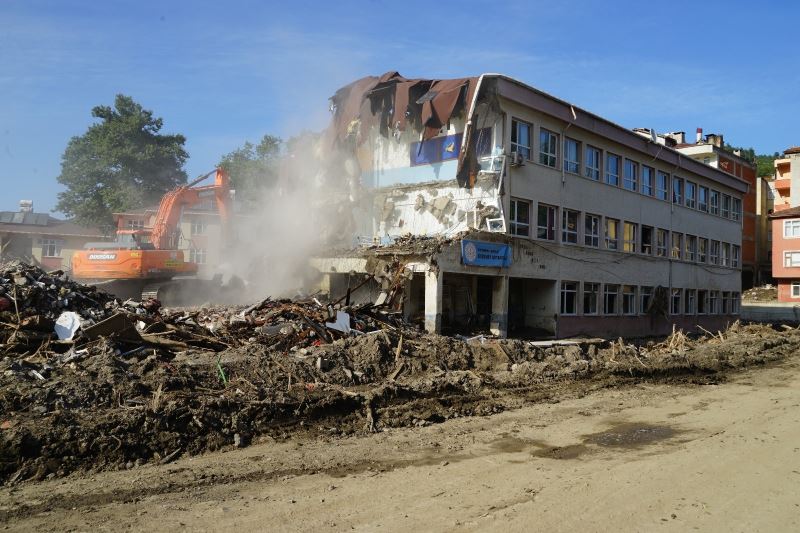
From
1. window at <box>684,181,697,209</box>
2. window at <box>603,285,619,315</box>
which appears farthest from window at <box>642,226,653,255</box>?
window at <box>684,181,697,209</box>

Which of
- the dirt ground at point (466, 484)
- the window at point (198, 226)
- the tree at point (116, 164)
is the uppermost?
the tree at point (116, 164)

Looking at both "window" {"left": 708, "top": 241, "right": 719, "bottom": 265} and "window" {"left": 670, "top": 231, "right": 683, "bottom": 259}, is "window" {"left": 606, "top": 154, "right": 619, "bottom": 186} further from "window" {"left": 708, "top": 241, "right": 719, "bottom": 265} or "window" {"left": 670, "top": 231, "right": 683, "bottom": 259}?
"window" {"left": 708, "top": 241, "right": 719, "bottom": 265}

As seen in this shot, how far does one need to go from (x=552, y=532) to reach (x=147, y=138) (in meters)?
61.3

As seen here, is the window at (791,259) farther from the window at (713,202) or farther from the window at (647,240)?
the window at (647,240)

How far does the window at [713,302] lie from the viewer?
40.4m

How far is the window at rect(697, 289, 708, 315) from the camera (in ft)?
130

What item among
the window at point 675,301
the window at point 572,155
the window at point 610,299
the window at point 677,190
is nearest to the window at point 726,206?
the window at point 677,190

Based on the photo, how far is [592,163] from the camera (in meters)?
29.0

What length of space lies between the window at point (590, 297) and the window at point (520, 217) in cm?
537

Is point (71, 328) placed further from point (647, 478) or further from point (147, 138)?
point (147, 138)

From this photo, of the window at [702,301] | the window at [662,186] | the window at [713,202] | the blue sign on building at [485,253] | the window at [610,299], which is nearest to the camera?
the blue sign on building at [485,253]

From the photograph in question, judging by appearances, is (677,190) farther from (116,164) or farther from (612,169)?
(116,164)

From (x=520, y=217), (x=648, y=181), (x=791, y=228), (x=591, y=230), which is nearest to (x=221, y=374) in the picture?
(x=520, y=217)

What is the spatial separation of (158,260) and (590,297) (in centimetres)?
1901
